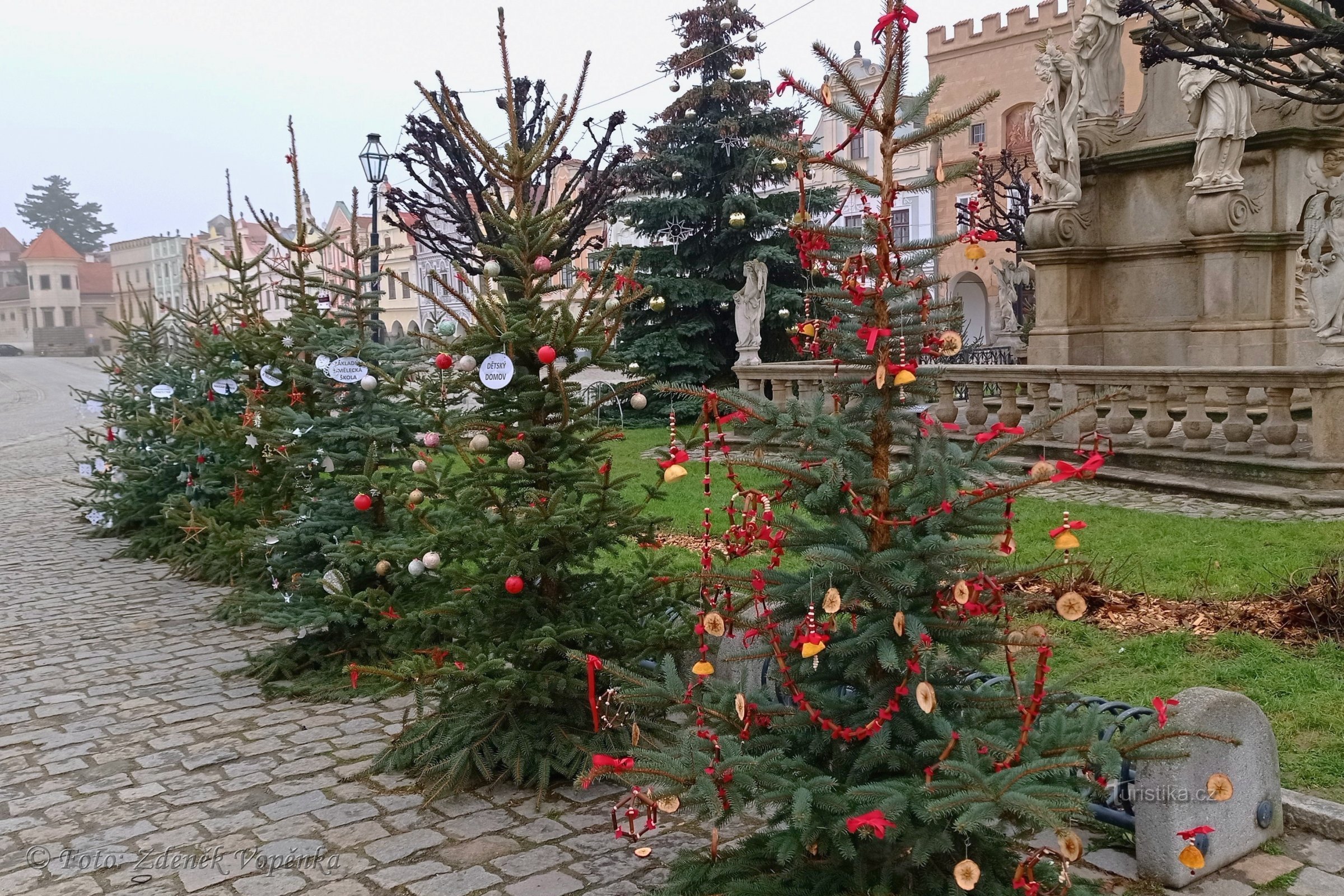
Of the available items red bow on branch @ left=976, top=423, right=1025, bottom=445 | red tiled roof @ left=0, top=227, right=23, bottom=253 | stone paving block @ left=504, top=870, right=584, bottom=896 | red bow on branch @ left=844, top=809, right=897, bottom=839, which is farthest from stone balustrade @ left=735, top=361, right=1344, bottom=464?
red tiled roof @ left=0, top=227, right=23, bottom=253

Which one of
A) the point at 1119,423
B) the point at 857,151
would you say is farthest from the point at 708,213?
the point at 857,151

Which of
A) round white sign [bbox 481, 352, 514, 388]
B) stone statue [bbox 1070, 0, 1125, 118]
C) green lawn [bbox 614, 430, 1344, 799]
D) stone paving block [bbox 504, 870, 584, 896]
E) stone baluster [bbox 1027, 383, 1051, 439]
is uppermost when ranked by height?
stone statue [bbox 1070, 0, 1125, 118]

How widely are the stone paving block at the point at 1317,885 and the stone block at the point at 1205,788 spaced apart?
0.22 meters

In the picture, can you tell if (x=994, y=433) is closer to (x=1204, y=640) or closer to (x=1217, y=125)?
(x=1204, y=640)

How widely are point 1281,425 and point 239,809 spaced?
9410 mm

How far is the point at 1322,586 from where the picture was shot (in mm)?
6539

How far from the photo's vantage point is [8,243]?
148750 mm

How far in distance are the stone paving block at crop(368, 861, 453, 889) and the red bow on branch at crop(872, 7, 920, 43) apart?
3.59 metres

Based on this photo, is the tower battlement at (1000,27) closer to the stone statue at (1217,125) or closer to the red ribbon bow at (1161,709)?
the stone statue at (1217,125)

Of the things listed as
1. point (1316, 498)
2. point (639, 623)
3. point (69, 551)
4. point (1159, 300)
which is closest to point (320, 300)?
point (639, 623)

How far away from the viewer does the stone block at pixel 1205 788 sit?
→ 13.2ft

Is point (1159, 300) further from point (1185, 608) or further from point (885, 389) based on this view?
point (885, 389)

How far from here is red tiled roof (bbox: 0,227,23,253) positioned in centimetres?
14750

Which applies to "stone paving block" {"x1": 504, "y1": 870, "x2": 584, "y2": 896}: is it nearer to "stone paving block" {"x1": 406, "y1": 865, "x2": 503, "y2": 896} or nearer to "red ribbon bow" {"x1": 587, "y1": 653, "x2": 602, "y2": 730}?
"stone paving block" {"x1": 406, "y1": 865, "x2": 503, "y2": 896}
